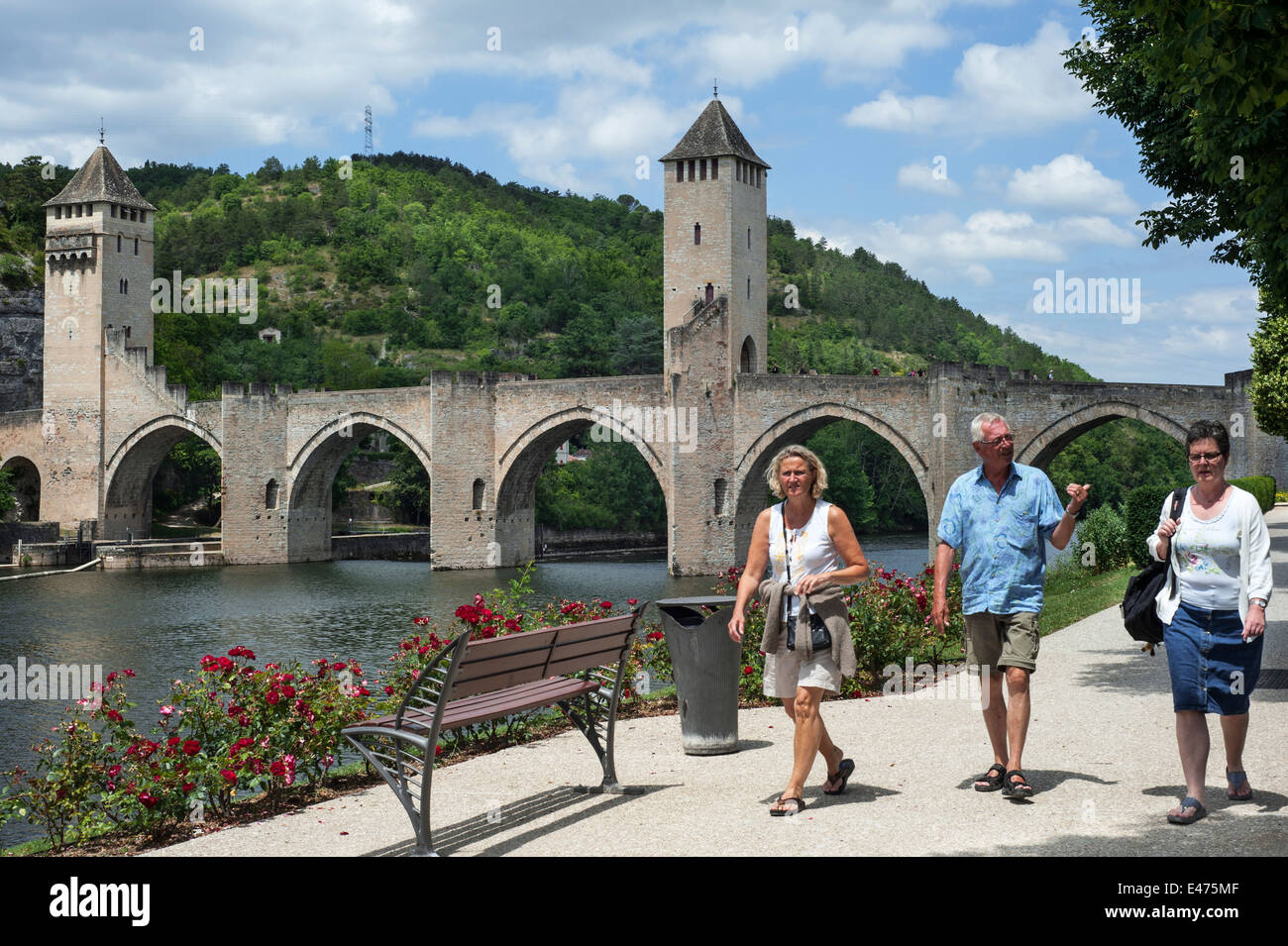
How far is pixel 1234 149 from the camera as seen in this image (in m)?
7.03

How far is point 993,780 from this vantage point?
5.72m

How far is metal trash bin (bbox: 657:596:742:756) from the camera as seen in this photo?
6.91 m

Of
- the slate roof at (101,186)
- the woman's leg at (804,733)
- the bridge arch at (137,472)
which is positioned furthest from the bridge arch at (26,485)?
the woman's leg at (804,733)

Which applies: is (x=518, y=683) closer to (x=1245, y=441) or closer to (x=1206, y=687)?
(x=1206, y=687)

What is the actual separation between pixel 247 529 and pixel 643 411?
47.2 feet

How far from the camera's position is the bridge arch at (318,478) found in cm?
4119

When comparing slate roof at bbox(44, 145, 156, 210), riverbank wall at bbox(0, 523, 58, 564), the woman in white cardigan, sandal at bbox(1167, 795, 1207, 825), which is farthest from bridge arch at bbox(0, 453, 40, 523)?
sandal at bbox(1167, 795, 1207, 825)

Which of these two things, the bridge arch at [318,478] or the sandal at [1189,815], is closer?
the sandal at [1189,815]

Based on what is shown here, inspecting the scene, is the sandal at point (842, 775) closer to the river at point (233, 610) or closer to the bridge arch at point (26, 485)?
the river at point (233, 610)

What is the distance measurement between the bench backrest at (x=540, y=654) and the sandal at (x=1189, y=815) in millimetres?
2683

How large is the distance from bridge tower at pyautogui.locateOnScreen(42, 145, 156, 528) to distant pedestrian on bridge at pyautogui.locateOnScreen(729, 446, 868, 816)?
43779 mm

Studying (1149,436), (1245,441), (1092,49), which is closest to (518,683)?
(1092,49)

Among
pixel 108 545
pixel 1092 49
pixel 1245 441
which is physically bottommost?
pixel 108 545

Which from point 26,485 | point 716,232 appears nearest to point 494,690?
point 716,232
